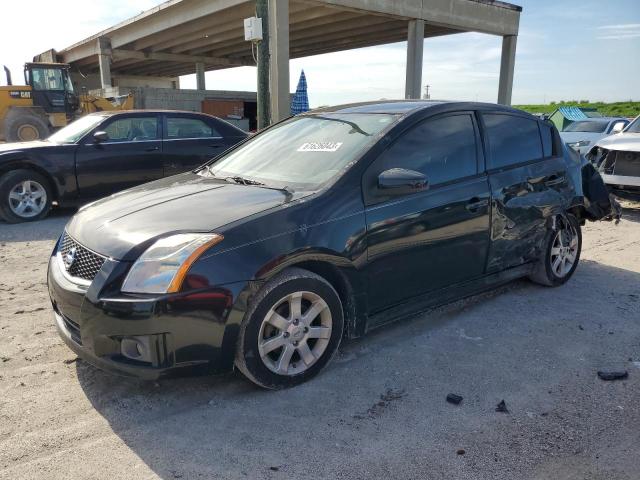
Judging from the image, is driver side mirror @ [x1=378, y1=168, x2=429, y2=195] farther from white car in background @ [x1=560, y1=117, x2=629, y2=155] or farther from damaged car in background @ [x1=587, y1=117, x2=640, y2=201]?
white car in background @ [x1=560, y1=117, x2=629, y2=155]

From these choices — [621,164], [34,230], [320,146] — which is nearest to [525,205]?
[320,146]

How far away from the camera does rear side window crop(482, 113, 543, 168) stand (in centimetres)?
400

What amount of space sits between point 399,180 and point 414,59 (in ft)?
55.0

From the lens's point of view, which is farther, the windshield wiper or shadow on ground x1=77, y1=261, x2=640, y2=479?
the windshield wiper

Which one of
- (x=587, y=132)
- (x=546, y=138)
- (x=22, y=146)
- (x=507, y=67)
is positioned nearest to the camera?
(x=546, y=138)

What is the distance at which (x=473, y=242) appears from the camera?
3.73m

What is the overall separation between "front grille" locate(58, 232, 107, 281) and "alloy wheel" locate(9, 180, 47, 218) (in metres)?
5.07

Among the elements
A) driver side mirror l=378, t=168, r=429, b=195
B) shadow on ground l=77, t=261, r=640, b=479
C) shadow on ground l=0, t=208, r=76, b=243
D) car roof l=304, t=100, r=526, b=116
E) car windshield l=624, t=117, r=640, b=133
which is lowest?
shadow on ground l=0, t=208, r=76, b=243

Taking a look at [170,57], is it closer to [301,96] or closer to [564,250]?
[301,96]

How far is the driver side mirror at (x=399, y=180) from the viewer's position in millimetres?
3129

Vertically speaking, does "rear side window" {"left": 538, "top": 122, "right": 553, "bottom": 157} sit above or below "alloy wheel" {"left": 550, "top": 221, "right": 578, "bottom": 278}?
above

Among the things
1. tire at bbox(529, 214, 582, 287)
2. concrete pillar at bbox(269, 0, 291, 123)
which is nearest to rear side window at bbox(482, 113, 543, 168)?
tire at bbox(529, 214, 582, 287)

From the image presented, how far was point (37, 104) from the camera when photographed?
17.9 m

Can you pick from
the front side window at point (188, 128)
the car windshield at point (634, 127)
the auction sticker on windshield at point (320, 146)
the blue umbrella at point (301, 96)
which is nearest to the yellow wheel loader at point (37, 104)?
the blue umbrella at point (301, 96)
